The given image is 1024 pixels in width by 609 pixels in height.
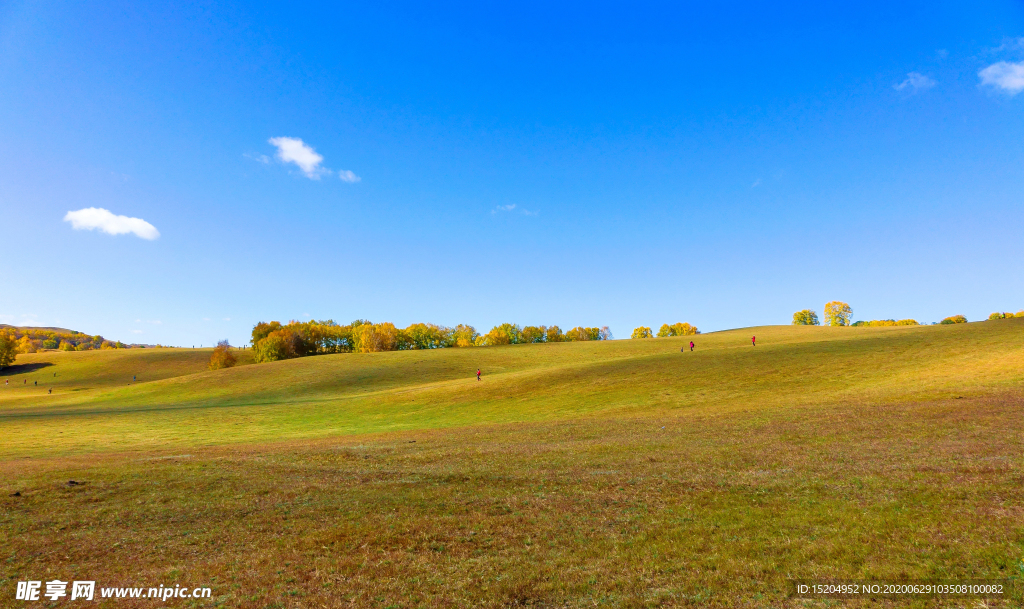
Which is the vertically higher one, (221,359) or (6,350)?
(6,350)

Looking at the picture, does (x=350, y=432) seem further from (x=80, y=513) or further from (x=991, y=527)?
(x=991, y=527)

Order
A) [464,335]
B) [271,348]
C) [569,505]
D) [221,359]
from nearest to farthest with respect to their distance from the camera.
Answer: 1. [569,505]
2. [271,348]
3. [221,359]
4. [464,335]

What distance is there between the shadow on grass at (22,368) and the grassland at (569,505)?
128 meters

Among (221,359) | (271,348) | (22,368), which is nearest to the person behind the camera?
(271,348)

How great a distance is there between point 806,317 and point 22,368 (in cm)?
25777

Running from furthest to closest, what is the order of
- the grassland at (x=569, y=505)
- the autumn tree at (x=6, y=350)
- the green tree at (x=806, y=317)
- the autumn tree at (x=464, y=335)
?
the green tree at (x=806, y=317) → the autumn tree at (x=464, y=335) → the autumn tree at (x=6, y=350) → the grassland at (x=569, y=505)

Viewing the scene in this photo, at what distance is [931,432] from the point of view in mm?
18734

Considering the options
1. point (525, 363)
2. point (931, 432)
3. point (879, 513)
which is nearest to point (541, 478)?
point (879, 513)

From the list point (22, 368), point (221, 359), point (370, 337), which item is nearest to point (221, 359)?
point (221, 359)

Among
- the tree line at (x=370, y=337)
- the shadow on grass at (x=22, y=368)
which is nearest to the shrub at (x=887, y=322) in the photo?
the tree line at (x=370, y=337)

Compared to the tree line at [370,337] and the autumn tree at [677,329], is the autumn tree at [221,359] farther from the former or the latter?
the autumn tree at [677,329]

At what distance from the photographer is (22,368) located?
125 m

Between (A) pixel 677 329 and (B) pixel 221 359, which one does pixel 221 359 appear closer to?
(B) pixel 221 359

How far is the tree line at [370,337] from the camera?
113000mm
